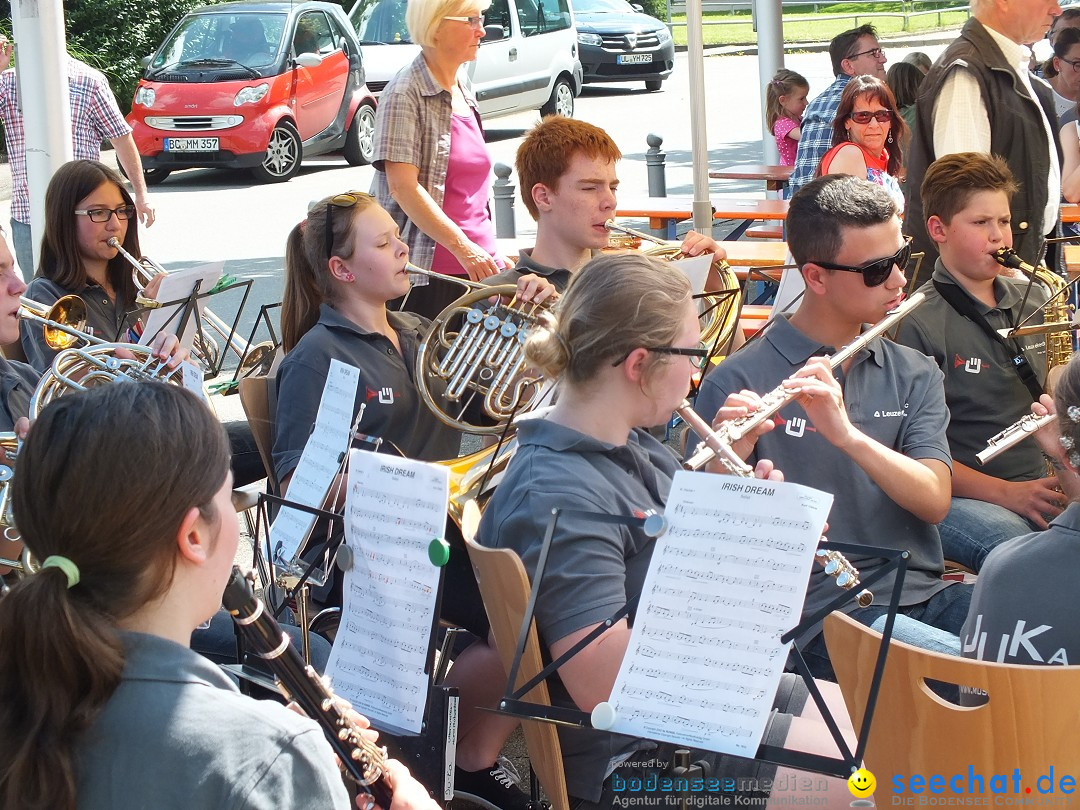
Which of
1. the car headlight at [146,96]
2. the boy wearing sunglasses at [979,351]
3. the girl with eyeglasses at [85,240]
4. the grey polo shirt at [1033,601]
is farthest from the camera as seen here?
the car headlight at [146,96]

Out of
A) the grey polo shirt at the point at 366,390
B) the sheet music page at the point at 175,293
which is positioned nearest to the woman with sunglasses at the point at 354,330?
the grey polo shirt at the point at 366,390

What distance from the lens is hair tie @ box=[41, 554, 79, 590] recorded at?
1.29 meters

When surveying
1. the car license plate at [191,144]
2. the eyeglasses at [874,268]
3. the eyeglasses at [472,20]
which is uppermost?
the eyeglasses at [472,20]

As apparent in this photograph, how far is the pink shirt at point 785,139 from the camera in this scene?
758 centimetres

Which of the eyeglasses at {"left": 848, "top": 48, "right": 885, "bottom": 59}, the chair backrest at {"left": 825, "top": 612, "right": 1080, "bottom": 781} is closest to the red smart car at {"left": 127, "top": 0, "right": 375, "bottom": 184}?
the eyeglasses at {"left": 848, "top": 48, "right": 885, "bottom": 59}

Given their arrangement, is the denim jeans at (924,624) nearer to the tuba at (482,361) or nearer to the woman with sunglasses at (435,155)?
the tuba at (482,361)

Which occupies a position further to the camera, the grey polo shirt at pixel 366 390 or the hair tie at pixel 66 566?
the grey polo shirt at pixel 366 390

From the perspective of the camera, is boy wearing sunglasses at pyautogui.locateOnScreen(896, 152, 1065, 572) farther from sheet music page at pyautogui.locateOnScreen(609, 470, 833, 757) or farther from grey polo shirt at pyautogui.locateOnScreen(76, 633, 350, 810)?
grey polo shirt at pyautogui.locateOnScreen(76, 633, 350, 810)

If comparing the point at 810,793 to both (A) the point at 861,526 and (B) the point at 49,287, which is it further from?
(B) the point at 49,287

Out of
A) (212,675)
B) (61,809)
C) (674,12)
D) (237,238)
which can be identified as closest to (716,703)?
(212,675)

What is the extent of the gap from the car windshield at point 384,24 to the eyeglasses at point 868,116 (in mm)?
7935

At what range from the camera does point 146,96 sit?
428 inches

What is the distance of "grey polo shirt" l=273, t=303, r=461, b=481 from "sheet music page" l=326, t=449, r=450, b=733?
0.84 m

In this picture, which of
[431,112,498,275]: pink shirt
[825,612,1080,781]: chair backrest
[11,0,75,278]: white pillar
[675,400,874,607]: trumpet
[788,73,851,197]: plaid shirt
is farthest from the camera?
[788,73,851,197]: plaid shirt
